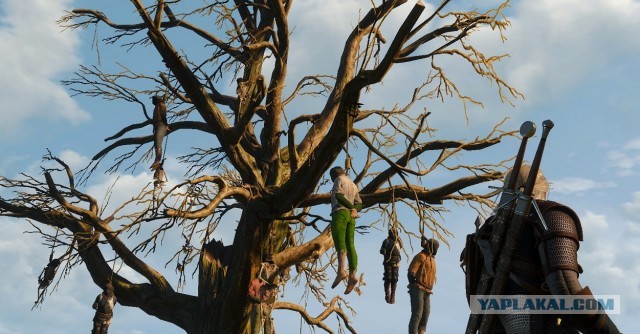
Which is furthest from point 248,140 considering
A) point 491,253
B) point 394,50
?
point 491,253

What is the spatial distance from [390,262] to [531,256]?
7030mm

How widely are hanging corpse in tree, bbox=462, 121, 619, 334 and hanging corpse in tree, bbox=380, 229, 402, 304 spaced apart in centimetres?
654

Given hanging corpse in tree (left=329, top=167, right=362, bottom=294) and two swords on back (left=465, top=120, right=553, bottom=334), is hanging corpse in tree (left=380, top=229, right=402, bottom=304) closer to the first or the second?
hanging corpse in tree (left=329, top=167, right=362, bottom=294)

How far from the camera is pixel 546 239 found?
16.2 feet

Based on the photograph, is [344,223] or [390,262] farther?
[390,262]

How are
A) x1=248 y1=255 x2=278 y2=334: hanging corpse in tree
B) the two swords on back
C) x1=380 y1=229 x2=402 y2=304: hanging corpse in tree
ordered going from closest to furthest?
the two swords on back < x1=380 y1=229 x2=402 y2=304: hanging corpse in tree < x1=248 y1=255 x2=278 y2=334: hanging corpse in tree

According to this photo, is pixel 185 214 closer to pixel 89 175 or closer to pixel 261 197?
pixel 261 197

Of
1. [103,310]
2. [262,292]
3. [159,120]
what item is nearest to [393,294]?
[262,292]

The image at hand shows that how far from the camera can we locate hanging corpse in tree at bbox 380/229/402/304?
1209 cm

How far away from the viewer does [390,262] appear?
1212 centimetres

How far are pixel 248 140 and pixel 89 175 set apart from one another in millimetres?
3478

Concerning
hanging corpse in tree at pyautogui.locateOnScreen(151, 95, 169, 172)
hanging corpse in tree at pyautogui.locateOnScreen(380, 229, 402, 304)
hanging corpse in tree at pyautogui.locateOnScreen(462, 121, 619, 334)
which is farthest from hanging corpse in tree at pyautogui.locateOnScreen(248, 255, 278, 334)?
hanging corpse in tree at pyautogui.locateOnScreen(462, 121, 619, 334)

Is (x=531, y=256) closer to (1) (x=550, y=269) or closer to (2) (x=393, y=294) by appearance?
(1) (x=550, y=269)

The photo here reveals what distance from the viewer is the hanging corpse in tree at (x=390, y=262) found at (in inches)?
476
